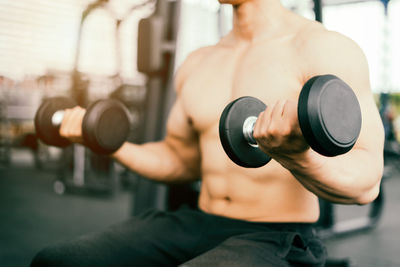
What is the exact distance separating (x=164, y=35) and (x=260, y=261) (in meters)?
1.46

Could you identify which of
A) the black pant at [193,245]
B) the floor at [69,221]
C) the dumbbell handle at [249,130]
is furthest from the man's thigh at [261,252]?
the floor at [69,221]

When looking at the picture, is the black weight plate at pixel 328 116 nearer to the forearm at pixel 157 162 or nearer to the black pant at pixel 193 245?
the black pant at pixel 193 245

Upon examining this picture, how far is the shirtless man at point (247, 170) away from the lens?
2.21 feet

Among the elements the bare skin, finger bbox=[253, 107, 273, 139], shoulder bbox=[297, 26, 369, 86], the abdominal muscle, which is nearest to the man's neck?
Result: the bare skin

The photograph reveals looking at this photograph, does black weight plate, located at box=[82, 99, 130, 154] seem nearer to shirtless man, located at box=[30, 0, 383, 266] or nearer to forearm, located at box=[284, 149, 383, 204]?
shirtless man, located at box=[30, 0, 383, 266]

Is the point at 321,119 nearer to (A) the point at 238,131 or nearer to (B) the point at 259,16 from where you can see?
(A) the point at 238,131

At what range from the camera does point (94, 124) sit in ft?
2.79

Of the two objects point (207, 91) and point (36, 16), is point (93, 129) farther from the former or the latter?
point (36, 16)

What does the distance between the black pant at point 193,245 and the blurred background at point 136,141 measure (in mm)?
347

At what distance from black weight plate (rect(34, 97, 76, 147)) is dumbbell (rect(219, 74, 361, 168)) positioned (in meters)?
0.55

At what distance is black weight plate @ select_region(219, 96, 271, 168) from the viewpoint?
57 cm

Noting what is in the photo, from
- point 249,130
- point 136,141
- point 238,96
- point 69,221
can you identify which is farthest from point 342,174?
point 136,141

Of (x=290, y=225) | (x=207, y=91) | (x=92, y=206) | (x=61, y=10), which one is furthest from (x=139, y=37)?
(x=61, y=10)

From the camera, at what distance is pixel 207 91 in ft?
2.96
